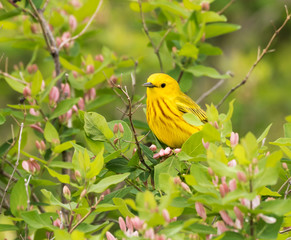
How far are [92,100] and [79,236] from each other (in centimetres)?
256

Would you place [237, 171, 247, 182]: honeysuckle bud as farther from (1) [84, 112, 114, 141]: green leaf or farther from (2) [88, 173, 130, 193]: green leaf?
(1) [84, 112, 114, 141]: green leaf

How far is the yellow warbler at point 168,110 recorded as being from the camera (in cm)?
462

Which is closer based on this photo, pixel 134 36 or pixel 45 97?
pixel 45 97

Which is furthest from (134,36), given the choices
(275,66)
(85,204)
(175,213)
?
(175,213)

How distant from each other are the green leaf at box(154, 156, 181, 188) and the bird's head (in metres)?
1.65

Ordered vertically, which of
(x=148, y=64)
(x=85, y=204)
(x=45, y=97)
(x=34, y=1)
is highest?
(x=34, y=1)

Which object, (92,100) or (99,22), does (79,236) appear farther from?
(99,22)

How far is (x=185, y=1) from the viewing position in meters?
4.73

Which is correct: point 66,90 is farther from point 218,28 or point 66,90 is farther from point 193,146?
point 193,146

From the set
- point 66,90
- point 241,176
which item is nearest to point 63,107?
point 66,90

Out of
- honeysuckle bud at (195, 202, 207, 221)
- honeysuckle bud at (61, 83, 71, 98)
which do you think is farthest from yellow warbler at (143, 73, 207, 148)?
honeysuckle bud at (195, 202, 207, 221)

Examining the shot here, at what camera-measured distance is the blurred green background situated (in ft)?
28.8

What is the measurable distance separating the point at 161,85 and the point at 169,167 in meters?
1.77

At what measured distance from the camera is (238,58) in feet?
34.7
